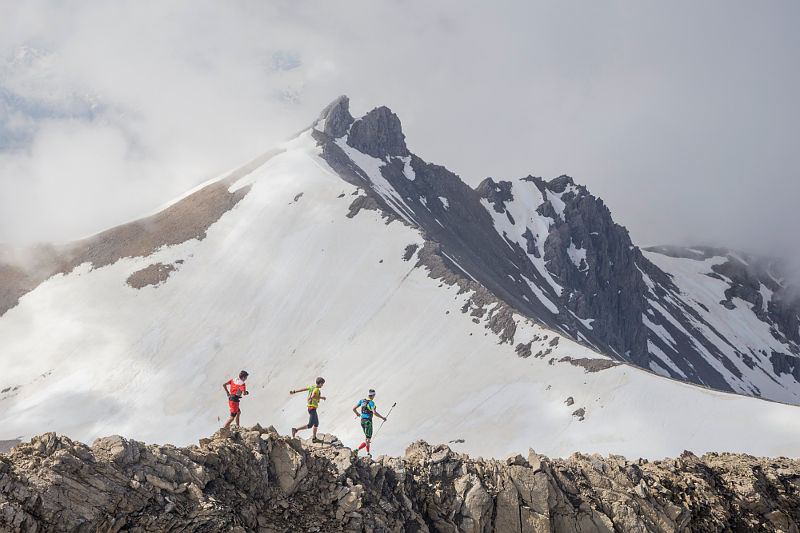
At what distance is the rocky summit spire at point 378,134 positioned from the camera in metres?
157

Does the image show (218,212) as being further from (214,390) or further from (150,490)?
(150,490)

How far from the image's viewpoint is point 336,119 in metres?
158

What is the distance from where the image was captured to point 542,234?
586ft

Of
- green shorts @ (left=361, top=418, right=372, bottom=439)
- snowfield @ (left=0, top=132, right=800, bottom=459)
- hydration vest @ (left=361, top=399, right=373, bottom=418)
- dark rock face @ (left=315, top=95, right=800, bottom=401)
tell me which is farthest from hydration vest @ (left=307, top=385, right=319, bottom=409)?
dark rock face @ (left=315, top=95, right=800, bottom=401)

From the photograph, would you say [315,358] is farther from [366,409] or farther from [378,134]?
[378,134]

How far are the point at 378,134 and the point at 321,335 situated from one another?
8299 centimetres

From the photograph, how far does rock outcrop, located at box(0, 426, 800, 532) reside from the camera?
55.9ft

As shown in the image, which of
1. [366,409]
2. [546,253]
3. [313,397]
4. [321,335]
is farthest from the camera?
[546,253]

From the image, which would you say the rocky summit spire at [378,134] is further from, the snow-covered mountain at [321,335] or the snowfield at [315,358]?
the snowfield at [315,358]

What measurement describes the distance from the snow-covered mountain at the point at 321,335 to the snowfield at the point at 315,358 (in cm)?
23

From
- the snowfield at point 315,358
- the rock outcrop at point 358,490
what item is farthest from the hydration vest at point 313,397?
the snowfield at point 315,358

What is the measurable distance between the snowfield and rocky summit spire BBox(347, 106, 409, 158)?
1459 inches

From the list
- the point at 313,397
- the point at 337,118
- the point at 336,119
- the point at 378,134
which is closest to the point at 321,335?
the point at 313,397

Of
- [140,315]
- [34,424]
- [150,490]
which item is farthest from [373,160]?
[150,490]
